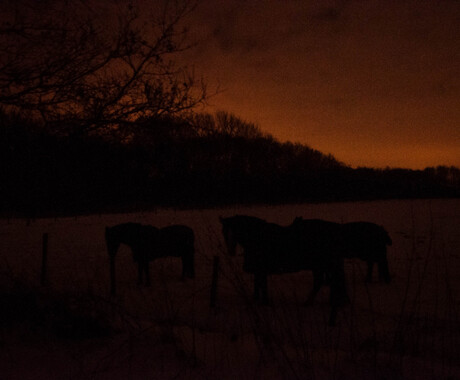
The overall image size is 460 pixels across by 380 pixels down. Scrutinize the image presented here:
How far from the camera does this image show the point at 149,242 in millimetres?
9023

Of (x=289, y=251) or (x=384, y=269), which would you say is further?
(x=384, y=269)

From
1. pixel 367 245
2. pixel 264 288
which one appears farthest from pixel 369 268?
pixel 264 288

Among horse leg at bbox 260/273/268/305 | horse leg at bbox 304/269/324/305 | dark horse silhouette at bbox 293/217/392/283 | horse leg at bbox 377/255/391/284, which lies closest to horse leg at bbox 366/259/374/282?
dark horse silhouette at bbox 293/217/392/283

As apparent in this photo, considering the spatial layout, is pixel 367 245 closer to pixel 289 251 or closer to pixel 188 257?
pixel 289 251

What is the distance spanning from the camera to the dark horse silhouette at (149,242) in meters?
8.74

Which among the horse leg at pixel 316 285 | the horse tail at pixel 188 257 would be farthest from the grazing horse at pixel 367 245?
the horse tail at pixel 188 257

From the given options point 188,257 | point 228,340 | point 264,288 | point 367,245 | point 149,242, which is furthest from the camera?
point 188,257

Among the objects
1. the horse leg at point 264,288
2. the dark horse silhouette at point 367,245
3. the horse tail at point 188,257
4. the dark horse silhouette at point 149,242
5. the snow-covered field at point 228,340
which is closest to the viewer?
the snow-covered field at point 228,340

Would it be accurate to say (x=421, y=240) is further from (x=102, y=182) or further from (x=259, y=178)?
(x=259, y=178)

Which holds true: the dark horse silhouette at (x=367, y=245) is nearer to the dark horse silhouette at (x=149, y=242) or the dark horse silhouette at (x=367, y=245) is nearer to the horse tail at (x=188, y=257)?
the horse tail at (x=188, y=257)

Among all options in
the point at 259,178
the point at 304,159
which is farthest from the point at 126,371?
the point at 304,159

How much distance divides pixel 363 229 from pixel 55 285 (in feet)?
24.1

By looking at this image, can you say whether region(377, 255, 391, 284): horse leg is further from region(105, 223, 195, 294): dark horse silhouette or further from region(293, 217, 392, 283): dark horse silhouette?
region(105, 223, 195, 294): dark horse silhouette

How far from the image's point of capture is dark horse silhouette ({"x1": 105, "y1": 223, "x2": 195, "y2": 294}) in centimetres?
874
